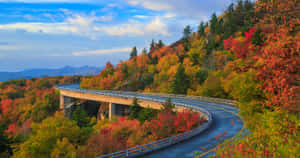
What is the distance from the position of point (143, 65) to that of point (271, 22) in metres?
80.8

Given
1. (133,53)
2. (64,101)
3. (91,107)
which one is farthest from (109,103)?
(133,53)

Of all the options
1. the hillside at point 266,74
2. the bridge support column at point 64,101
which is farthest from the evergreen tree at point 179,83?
the bridge support column at point 64,101

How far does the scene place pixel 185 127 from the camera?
21.5 meters

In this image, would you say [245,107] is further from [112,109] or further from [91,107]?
[91,107]

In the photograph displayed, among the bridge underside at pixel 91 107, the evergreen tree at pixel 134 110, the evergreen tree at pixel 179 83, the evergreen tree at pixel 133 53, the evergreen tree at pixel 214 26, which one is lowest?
the bridge underside at pixel 91 107

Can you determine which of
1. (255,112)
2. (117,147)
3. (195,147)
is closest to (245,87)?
(255,112)

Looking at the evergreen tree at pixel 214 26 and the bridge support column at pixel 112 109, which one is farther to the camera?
the evergreen tree at pixel 214 26

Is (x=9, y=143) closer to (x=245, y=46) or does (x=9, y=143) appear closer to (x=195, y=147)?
(x=195, y=147)

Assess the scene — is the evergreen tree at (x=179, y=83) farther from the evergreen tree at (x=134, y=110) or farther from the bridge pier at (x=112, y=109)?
the evergreen tree at (x=134, y=110)

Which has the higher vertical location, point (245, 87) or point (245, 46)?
point (245, 46)

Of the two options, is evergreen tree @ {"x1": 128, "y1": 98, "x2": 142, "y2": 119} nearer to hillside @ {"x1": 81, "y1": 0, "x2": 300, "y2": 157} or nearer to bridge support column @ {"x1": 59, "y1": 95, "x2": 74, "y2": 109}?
hillside @ {"x1": 81, "y1": 0, "x2": 300, "y2": 157}

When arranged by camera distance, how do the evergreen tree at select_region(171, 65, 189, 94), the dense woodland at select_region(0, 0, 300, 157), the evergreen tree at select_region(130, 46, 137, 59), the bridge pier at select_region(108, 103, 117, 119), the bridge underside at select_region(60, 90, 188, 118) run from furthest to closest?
the evergreen tree at select_region(130, 46, 137, 59) → the evergreen tree at select_region(171, 65, 189, 94) → the bridge pier at select_region(108, 103, 117, 119) → the bridge underside at select_region(60, 90, 188, 118) → the dense woodland at select_region(0, 0, 300, 157)

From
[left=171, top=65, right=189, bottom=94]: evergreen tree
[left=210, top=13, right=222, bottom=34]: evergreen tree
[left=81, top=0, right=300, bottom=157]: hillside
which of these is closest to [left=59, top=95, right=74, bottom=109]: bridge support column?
[left=171, top=65, right=189, bottom=94]: evergreen tree

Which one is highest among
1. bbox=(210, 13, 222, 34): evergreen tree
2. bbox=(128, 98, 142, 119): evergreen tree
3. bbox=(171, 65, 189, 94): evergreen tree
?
bbox=(210, 13, 222, 34): evergreen tree
